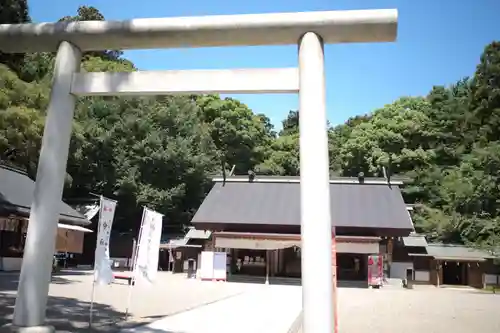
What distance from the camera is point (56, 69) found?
19.1 feet

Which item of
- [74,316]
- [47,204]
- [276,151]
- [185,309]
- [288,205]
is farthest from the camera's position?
[276,151]

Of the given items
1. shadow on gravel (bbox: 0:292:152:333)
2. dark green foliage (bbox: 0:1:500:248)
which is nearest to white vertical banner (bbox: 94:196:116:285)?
shadow on gravel (bbox: 0:292:152:333)

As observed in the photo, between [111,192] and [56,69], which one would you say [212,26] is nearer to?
[56,69]

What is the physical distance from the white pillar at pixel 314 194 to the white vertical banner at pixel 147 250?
3.70 metres

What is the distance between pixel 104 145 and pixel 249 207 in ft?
36.8

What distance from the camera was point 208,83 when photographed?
5469 mm

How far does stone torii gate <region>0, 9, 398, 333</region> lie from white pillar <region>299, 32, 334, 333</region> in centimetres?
1

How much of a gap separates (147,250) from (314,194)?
13.0ft

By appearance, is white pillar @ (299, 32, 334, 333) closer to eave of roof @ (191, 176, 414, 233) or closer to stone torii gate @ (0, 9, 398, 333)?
stone torii gate @ (0, 9, 398, 333)

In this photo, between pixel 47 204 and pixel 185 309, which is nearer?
pixel 47 204

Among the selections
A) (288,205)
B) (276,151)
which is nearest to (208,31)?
(288,205)

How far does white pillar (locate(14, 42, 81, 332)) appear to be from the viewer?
519cm

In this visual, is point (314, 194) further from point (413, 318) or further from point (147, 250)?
point (413, 318)

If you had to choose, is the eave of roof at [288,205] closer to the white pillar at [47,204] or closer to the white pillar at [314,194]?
the white pillar at [314,194]
